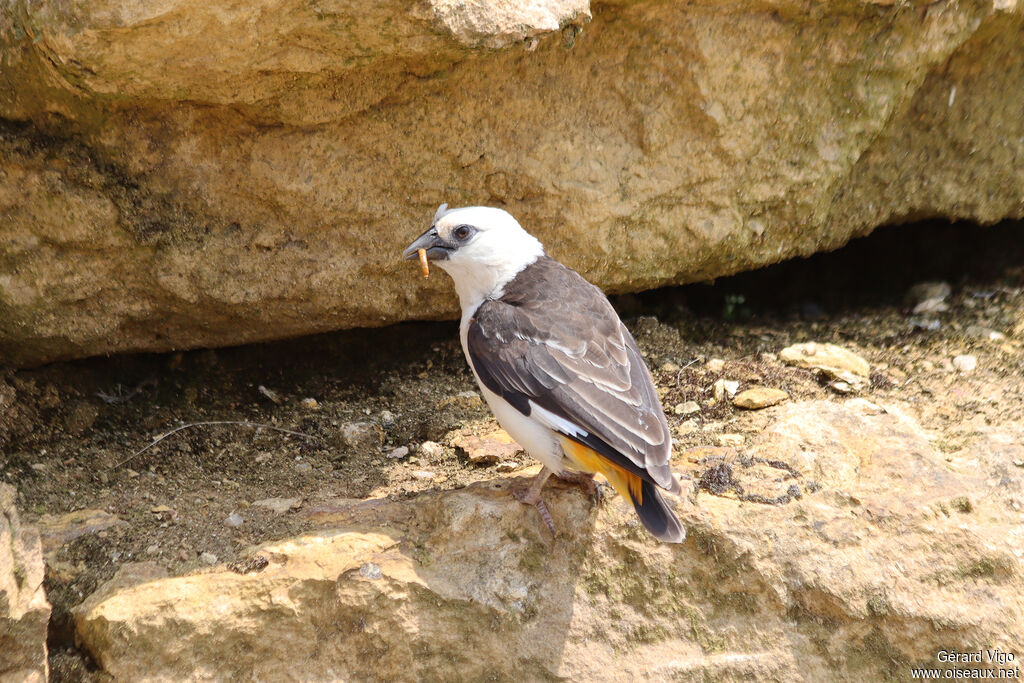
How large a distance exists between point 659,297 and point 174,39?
3.40m

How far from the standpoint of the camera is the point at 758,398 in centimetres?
→ 475

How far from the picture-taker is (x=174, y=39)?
11.9 feet

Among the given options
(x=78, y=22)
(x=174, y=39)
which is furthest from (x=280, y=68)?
(x=78, y=22)

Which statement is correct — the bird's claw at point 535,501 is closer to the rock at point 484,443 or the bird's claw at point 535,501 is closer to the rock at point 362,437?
the rock at point 484,443

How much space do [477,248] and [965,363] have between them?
2710mm

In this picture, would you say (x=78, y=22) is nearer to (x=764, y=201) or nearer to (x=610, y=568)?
(x=610, y=568)

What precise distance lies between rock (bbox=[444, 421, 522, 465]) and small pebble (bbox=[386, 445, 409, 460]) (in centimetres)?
21

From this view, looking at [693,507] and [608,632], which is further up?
[693,507]

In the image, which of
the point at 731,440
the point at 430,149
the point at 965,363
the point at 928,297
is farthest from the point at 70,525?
the point at 928,297

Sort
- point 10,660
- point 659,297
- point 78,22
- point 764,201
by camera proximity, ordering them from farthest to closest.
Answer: point 659,297
point 764,201
point 78,22
point 10,660

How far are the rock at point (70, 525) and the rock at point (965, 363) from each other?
4144mm

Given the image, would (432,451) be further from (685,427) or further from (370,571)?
(685,427)

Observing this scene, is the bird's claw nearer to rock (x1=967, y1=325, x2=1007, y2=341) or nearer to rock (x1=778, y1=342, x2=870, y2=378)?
rock (x1=778, y1=342, x2=870, y2=378)

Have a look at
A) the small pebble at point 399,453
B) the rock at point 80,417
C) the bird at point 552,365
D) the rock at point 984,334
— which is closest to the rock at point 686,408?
the bird at point 552,365
